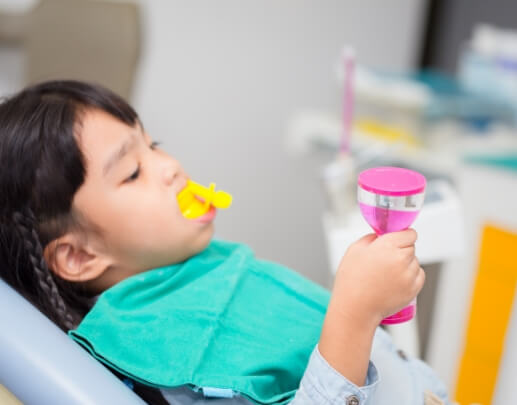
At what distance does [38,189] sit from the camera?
70cm

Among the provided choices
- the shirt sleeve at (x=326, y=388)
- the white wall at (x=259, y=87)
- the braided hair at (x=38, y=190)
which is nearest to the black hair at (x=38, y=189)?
the braided hair at (x=38, y=190)

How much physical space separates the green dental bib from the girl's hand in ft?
0.48

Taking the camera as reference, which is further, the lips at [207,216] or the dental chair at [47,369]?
the lips at [207,216]

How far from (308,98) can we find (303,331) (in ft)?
5.39

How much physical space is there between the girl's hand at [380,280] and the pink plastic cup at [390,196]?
0.02 m

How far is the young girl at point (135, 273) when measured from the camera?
69 cm

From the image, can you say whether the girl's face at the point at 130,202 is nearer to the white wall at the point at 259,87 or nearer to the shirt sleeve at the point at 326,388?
the shirt sleeve at the point at 326,388

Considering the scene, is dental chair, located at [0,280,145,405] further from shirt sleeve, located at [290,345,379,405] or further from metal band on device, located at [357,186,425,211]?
metal band on device, located at [357,186,425,211]

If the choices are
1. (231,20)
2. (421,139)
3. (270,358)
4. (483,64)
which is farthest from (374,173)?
(231,20)

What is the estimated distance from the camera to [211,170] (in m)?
2.21

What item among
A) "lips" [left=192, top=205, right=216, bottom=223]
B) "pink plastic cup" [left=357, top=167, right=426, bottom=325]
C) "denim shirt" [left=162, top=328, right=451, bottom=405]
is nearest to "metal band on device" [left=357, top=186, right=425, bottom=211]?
"pink plastic cup" [left=357, top=167, right=426, bottom=325]

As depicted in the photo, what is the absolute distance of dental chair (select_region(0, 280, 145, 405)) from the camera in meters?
0.53

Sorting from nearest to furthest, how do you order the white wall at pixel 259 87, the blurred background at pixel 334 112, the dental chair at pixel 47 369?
1. the dental chair at pixel 47 369
2. the blurred background at pixel 334 112
3. the white wall at pixel 259 87

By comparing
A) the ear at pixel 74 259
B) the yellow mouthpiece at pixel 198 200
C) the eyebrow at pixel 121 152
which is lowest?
the ear at pixel 74 259
